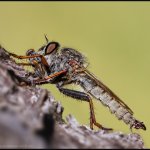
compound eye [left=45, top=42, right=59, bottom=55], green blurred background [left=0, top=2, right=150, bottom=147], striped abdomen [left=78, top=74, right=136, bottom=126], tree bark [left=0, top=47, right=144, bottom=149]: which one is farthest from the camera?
green blurred background [left=0, top=2, right=150, bottom=147]

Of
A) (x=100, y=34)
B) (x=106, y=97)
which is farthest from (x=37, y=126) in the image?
(x=100, y=34)

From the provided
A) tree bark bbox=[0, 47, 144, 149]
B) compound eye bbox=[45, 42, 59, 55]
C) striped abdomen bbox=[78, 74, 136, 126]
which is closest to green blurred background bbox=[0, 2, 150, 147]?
striped abdomen bbox=[78, 74, 136, 126]

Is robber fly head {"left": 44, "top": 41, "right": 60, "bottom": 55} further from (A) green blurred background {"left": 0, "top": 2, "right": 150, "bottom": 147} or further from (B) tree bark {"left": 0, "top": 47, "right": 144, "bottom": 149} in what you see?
(A) green blurred background {"left": 0, "top": 2, "right": 150, "bottom": 147}

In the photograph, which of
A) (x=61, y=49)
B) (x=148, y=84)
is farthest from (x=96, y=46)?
(x=61, y=49)

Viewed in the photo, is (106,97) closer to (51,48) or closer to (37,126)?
(51,48)

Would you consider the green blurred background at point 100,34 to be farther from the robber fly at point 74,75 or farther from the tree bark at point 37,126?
the tree bark at point 37,126

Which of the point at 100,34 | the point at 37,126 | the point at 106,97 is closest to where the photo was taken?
the point at 37,126

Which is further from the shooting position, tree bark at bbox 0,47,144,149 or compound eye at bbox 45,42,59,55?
compound eye at bbox 45,42,59,55
